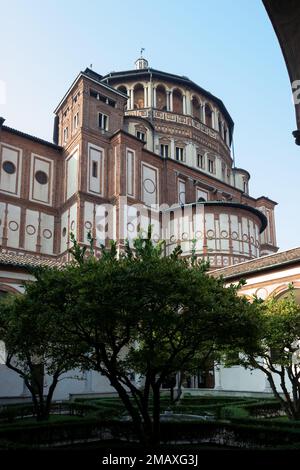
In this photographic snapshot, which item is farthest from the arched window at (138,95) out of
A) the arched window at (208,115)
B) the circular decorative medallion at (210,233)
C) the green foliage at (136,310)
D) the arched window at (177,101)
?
the green foliage at (136,310)

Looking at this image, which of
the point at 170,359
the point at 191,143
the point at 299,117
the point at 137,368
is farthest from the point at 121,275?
the point at 191,143

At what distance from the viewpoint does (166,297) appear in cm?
993

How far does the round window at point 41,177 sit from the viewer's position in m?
37.2

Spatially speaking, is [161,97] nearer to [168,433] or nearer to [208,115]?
[208,115]

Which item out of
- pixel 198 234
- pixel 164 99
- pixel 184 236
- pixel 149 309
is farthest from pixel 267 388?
pixel 164 99

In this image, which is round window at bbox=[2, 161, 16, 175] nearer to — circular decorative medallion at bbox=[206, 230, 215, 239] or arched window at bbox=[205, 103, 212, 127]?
circular decorative medallion at bbox=[206, 230, 215, 239]

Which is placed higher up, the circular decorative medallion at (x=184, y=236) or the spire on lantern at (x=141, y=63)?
the spire on lantern at (x=141, y=63)

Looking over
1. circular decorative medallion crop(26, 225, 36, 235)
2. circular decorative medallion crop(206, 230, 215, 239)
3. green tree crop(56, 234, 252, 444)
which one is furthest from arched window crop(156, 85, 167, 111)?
green tree crop(56, 234, 252, 444)

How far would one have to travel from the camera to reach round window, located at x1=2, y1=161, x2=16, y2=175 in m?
35.3

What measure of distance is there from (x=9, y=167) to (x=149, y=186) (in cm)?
1197

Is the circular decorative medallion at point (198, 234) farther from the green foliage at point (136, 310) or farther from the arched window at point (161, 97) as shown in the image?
the green foliage at point (136, 310)

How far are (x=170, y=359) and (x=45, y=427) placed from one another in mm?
5119

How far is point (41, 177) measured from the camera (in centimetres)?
3756

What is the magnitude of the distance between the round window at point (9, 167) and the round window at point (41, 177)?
2.10 meters
